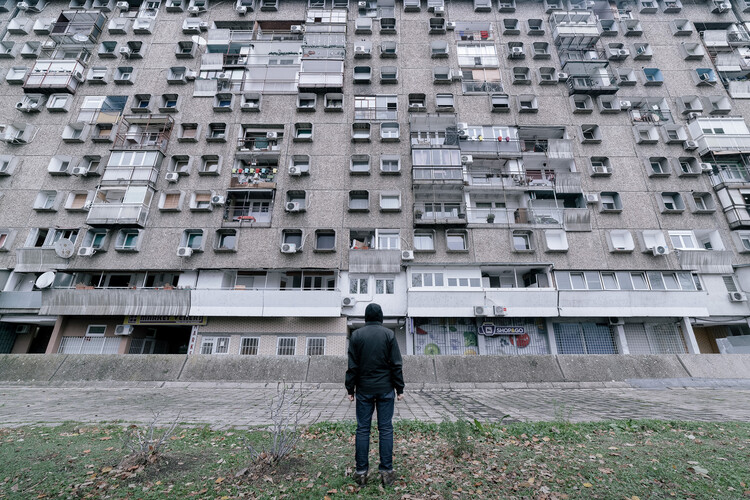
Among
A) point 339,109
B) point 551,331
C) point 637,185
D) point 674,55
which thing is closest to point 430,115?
point 339,109

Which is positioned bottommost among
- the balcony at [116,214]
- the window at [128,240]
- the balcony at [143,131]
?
the window at [128,240]

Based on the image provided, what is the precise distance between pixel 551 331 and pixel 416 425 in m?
20.7

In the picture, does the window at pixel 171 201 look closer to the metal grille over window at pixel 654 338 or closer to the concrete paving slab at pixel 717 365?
the concrete paving slab at pixel 717 365

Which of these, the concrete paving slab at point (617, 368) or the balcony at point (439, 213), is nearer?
the concrete paving slab at point (617, 368)

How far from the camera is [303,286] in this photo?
24312mm

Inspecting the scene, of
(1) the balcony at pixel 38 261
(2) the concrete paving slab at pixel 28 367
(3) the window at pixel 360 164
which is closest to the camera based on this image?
(2) the concrete paving slab at pixel 28 367

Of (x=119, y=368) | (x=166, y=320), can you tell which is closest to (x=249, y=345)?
(x=166, y=320)

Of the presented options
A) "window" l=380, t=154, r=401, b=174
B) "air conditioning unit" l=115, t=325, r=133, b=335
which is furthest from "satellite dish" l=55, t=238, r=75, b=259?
"window" l=380, t=154, r=401, b=174

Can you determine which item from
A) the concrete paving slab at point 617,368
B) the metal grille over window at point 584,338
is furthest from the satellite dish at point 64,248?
the metal grille over window at point 584,338

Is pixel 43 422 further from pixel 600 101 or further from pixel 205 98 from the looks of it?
pixel 600 101

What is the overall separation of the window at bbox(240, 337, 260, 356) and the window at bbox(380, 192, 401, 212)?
13.3 meters

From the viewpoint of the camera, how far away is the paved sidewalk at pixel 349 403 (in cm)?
756

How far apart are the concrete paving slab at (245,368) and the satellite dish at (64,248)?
17.6 metres

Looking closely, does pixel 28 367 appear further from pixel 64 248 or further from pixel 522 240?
pixel 522 240
